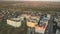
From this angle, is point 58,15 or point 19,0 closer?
point 58,15

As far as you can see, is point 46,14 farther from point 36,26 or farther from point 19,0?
point 19,0

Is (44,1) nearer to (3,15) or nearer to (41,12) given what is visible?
(41,12)

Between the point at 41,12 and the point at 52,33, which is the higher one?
the point at 41,12

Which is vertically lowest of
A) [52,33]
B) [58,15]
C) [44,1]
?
[52,33]

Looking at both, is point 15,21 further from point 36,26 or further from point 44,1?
point 44,1

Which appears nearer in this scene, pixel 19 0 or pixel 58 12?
pixel 58 12

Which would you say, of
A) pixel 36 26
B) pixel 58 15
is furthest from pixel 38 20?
pixel 58 15

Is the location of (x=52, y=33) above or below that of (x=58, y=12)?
below

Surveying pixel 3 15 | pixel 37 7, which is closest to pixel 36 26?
pixel 37 7

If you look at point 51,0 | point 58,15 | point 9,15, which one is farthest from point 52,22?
point 9,15
